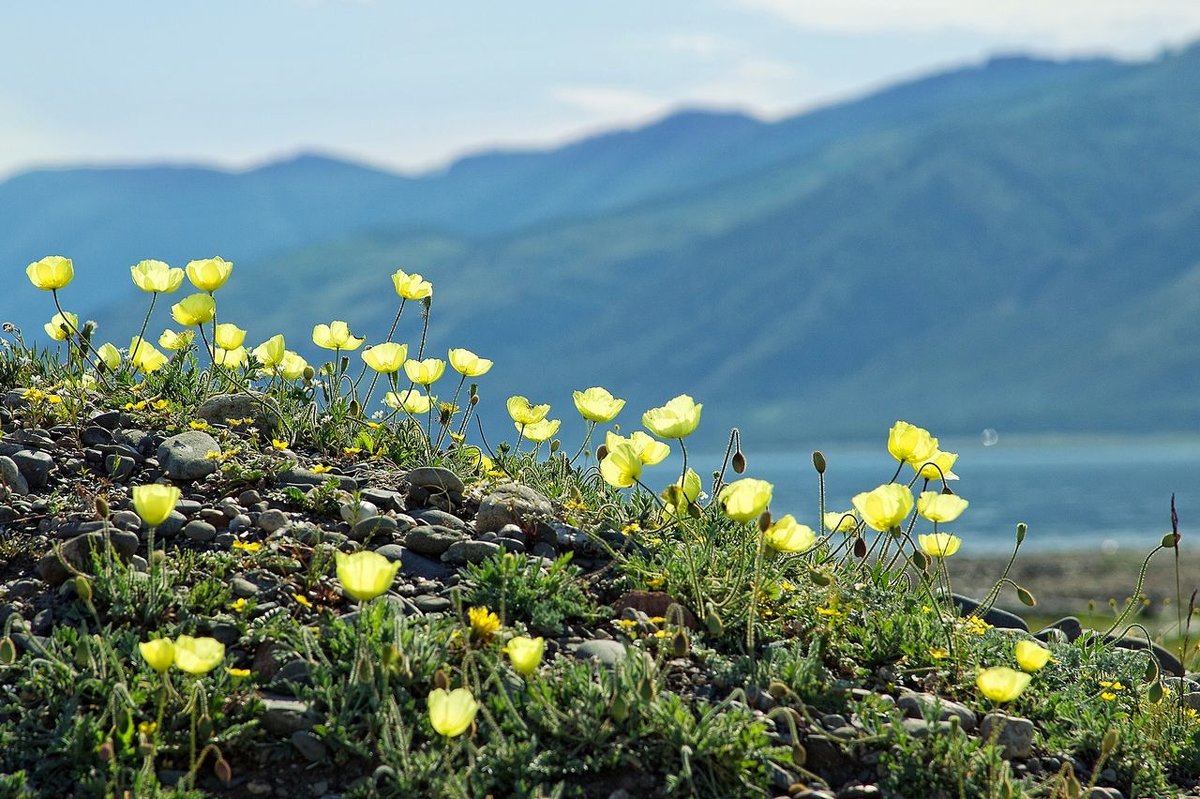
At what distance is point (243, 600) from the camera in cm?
525

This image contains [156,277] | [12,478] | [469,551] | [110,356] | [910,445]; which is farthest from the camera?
[110,356]

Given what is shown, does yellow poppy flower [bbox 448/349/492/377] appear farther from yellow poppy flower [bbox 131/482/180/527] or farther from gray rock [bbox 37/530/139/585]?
yellow poppy flower [bbox 131/482/180/527]

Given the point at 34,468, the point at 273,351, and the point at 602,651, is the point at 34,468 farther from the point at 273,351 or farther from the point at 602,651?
the point at 602,651

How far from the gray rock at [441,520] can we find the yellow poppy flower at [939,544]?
6.69 feet

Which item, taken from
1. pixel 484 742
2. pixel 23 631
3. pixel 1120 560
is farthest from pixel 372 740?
pixel 1120 560

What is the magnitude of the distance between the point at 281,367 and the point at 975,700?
3.97 meters

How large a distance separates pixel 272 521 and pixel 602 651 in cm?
166

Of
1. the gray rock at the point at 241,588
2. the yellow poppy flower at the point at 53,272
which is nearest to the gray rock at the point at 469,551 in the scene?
the gray rock at the point at 241,588

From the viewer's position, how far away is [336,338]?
6902 millimetres

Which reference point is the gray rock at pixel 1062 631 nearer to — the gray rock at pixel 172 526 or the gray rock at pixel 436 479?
the gray rock at pixel 436 479

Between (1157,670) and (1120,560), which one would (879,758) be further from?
(1120,560)

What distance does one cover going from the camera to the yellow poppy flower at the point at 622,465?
219 inches

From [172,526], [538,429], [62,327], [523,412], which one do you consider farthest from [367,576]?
[62,327]

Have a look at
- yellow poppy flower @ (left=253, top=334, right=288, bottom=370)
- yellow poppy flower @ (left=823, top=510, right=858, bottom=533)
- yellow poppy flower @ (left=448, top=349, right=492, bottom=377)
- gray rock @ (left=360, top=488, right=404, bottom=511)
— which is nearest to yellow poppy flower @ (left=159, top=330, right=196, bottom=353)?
yellow poppy flower @ (left=253, top=334, right=288, bottom=370)
